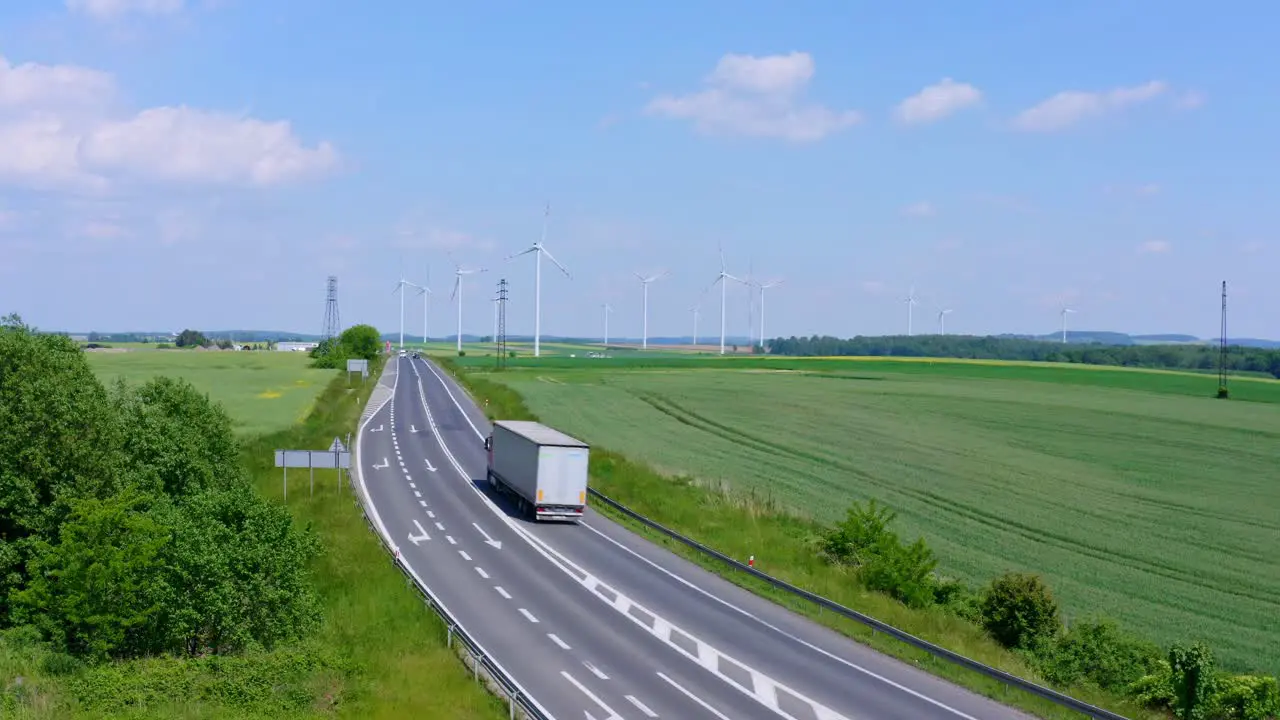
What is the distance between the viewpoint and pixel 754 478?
63.0 m

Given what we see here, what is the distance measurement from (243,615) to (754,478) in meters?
40.9

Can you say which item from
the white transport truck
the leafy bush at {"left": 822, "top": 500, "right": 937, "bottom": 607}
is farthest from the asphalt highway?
the leafy bush at {"left": 822, "top": 500, "right": 937, "bottom": 607}

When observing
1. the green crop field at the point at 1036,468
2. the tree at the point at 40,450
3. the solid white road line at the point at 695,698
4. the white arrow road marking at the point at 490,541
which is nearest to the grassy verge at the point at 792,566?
the green crop field at the point at 1036,468

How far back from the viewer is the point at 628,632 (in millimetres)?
30125

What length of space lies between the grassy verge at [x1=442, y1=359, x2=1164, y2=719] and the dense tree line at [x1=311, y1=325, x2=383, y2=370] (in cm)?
10615

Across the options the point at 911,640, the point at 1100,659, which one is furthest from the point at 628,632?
the point at 1100,659

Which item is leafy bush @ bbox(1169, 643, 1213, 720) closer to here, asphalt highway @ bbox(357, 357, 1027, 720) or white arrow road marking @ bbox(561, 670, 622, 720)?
asphalt highway @ bbox(357, 357, 1027, 720)

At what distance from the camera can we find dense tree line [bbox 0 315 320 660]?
26.1 metres

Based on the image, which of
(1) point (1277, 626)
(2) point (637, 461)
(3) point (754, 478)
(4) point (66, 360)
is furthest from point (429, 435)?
(1) point (1277, 626)

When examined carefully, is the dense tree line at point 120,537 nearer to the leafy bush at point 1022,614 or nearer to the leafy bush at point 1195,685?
the leafy bush at point 1022,614

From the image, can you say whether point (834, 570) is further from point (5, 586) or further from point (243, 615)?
point (5, 586)

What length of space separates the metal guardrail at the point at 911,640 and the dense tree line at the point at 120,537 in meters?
15.2

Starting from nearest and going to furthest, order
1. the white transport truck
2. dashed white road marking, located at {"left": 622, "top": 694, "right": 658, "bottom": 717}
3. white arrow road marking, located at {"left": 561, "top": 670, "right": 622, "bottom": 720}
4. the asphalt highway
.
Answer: white arrow road marking, located at {"left": 561, "top": 670, "right": 622, "bottom": 720} → dashed white road marking, located at {"left": 622, "top": 694, "right": 658, "bottom": 717} → the asphalt highway → the white transport truck

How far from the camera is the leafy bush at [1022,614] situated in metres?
31.7
